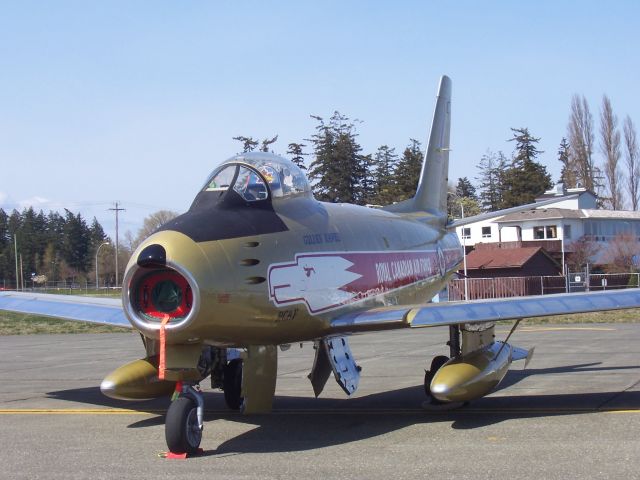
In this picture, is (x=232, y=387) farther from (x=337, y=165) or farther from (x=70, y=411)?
(x=337, y=165)

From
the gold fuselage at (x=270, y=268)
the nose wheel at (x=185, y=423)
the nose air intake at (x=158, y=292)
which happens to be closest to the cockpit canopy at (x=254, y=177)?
the gold fuselage at (x=270, y=268)

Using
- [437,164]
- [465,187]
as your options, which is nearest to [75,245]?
[465,187]

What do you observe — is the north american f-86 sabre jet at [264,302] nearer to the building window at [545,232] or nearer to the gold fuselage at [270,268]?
the gold fuselage at [270,268]

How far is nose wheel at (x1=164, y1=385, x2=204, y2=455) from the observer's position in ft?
27.6

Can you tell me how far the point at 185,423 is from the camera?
8.53 metres

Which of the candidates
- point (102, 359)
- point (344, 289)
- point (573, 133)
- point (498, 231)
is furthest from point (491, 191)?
point (344, 289)

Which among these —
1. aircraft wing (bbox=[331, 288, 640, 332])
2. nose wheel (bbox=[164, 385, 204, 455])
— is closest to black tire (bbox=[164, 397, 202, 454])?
nose wheel (bbox=[164, 385, 204, 455])

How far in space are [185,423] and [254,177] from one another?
313 centimetres

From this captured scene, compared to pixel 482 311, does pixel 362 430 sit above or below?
below

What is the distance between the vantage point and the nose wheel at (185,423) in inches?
331

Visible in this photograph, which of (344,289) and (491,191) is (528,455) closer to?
(344,289)

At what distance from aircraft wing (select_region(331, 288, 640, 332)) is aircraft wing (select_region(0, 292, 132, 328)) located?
3.47m

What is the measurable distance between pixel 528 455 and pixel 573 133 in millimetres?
88315

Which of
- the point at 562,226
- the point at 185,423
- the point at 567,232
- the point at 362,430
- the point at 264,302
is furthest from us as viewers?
the point at 567,232
